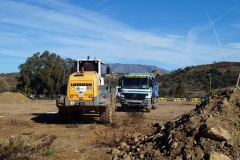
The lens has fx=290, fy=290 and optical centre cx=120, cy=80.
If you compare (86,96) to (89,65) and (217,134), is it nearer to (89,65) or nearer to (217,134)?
(89,65)

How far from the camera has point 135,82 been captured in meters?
19.0

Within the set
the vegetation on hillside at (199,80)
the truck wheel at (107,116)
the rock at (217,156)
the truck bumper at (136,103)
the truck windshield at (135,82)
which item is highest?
the vegetation on hillside at (199,80)

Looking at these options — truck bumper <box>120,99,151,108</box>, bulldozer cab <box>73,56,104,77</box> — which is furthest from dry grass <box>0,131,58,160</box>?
truck bumper <box>120,99,151,108</box>

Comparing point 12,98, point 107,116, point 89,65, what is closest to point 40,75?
point 12,98

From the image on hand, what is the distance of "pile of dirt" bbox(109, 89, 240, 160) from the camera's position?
19.5ft

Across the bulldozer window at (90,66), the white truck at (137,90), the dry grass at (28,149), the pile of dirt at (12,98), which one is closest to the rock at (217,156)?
the dry grass at (28,149)

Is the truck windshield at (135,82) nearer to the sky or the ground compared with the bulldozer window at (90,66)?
nearer to the ground

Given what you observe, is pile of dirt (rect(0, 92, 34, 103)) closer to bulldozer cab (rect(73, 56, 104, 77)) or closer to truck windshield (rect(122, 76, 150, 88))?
truck windshield (rect(122, 76, 150, 88))

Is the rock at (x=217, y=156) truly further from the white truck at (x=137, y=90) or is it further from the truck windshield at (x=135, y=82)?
the truck windshield at (x=135, y=82)

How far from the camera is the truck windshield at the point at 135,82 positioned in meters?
18.8

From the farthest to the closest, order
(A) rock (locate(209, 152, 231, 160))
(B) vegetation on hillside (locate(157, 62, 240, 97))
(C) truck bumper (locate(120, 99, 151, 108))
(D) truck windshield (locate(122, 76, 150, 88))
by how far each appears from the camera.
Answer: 1. (B) vegetation on hillside (locate(157, 62, 240, 97))
2. (D) truck windshield (locate(122, 76, 150, 88))
3. (C) truck bumper (locate(120, 99, 151, 108))
4. (A) rock (locate(209, 152, 231, 160))

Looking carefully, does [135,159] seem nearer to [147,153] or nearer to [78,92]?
[147,153]

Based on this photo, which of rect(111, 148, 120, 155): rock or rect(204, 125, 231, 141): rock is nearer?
rect(204, 125, 231, 141): rock

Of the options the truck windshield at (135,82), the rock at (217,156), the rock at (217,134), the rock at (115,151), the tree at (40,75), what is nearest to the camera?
the rock at (217,156)
